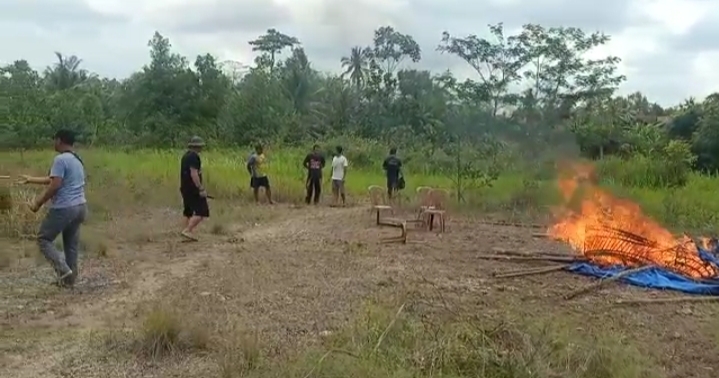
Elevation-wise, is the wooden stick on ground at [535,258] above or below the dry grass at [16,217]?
below

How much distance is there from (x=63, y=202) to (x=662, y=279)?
23.6 ft

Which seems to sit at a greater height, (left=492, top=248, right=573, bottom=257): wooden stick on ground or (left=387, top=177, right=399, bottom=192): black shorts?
(left=387, top=177, right=399, bottom=192): black shorts

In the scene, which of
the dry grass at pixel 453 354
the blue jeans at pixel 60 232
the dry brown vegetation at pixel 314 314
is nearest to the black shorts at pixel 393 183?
the dry brown vegetation at pixel 314 314

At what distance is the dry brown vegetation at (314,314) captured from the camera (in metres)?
5.20

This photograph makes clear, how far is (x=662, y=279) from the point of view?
9.62m

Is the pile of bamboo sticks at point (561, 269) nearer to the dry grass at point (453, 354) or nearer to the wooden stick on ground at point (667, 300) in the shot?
the wooden stick on ground at point (667, 300)

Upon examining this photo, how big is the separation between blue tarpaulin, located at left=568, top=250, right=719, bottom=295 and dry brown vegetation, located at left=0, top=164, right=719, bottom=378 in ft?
1.09

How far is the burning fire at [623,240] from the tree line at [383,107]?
3248 millimetres

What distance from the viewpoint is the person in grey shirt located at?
7.77 metres

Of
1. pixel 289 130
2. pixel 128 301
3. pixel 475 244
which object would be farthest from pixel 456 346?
pixel 289 130

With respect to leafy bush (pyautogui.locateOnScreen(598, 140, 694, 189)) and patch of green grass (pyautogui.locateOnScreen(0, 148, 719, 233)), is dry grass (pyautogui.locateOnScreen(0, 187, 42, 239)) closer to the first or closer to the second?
patch of green grass (pyautogui.locateOnScreen(0, 148, 719, 233))

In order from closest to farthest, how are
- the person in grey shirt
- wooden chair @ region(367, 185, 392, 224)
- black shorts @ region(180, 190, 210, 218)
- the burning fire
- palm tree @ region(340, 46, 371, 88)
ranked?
the person in grey shirt → the burning fire → black shorts @ region(180, 190, 210, 218) → wooden chair @ region(367, 185, 392, 224) → palm tree @ region(340, 46, 371, 88)

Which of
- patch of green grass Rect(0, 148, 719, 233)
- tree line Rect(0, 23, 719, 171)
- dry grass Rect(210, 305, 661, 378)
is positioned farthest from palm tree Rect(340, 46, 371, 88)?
dry grass Rect(210, 305, 661, 378)

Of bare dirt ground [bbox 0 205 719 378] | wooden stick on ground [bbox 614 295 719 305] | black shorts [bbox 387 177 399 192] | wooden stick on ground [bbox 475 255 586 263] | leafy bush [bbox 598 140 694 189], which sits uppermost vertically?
leafy bush [bbox 598 140 694 189]
